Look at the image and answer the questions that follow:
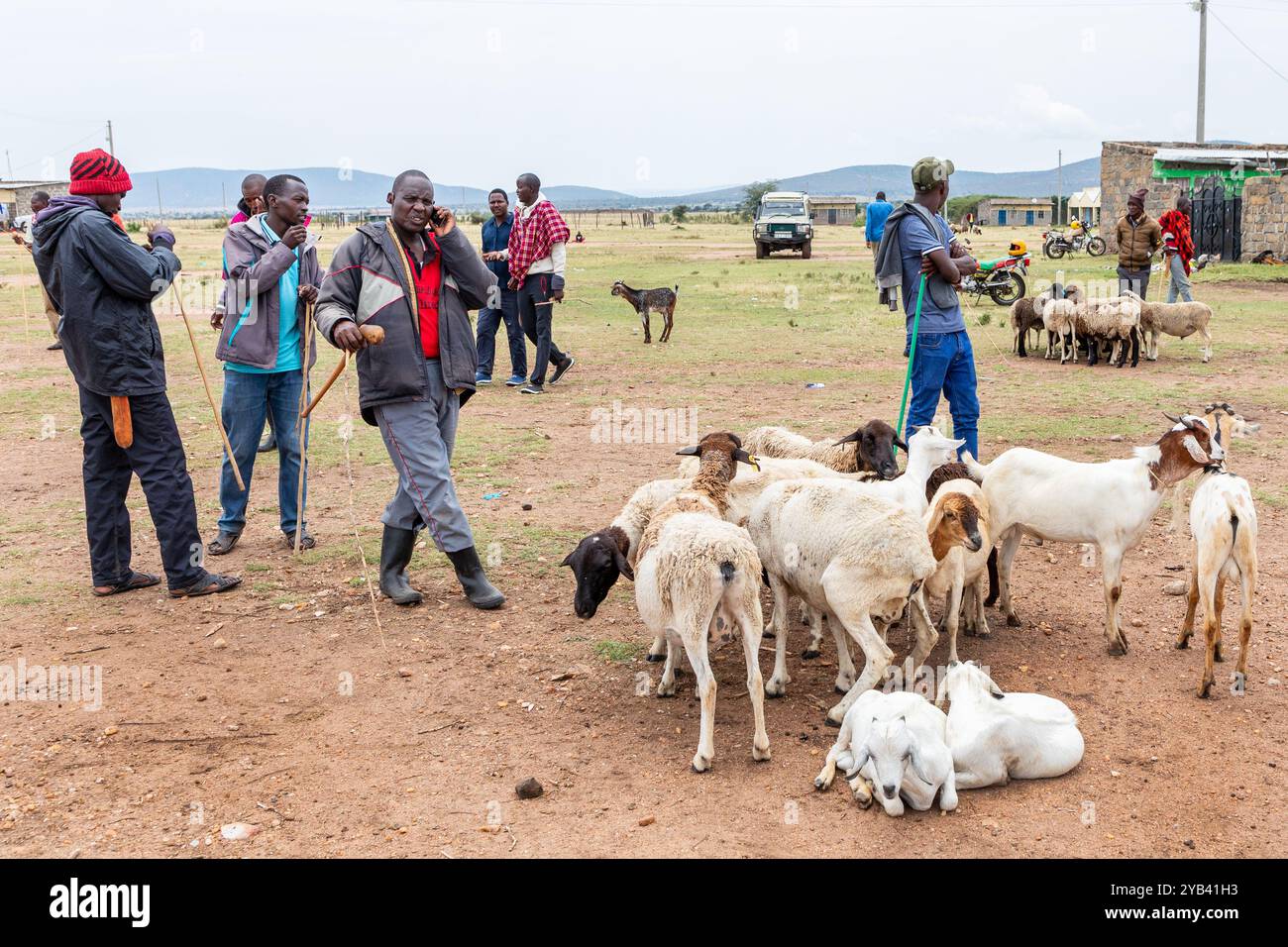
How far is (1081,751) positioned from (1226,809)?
1.85ft

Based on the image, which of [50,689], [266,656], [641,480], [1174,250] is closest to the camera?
[50,689]

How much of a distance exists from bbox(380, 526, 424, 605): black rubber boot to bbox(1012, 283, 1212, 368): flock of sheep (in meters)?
11.5

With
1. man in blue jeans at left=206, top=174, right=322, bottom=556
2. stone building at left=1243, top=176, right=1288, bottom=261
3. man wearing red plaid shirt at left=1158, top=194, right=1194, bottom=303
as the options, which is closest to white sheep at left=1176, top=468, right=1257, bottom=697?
man in blue jeans at left=206, top=174, right=322, bottom=556

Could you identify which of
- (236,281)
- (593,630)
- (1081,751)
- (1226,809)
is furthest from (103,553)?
(1226,809)

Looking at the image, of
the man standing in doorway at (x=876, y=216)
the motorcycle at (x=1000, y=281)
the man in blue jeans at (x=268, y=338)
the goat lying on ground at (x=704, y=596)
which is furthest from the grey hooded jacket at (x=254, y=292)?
the man standing in doorway at (x=876, y=216)

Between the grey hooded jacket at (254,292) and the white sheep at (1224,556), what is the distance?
5401 mm

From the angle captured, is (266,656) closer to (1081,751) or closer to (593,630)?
(593,630)

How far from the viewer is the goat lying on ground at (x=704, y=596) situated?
4.79 m

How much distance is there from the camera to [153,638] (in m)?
6.29

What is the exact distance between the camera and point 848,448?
7219 mm

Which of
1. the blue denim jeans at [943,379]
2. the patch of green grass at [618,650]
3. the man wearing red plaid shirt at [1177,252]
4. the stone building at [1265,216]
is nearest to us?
the patch of green grass at [618,650]

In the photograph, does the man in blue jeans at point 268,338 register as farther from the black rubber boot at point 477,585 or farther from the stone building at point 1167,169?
the stone building at point 1167,169

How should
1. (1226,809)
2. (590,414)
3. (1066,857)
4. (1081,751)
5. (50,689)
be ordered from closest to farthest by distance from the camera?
(1066,857) < (1226,809) < (1081,751) < (50,689) < (590,414)

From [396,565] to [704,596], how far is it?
106 inches
